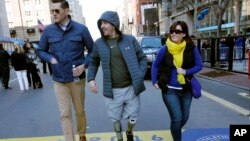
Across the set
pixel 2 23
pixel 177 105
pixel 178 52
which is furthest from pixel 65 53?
pixel 2 23

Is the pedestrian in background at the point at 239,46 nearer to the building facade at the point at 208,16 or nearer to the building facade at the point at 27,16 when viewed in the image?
the building facade at the point at 208,16

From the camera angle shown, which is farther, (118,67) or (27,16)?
(27,16)

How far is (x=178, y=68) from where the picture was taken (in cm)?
404

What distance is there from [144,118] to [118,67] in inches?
101

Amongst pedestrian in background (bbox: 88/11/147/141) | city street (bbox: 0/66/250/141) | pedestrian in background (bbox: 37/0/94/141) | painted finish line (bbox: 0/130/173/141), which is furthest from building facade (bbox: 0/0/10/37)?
pedestrian in background (bbox: 88/11/147/141)

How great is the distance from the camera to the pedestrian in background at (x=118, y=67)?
13.1 ft

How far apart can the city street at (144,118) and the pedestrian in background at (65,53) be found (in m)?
1.01

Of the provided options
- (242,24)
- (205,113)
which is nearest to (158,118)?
(205,113)

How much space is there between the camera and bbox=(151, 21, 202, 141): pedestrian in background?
13.2ft

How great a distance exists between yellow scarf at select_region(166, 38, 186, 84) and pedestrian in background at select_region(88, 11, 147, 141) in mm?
387

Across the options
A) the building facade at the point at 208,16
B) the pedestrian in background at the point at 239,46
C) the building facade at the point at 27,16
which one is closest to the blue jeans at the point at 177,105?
the pedestrian in background at the point at 239,46

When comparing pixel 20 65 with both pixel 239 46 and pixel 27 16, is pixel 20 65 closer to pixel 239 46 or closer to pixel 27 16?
pixel 239 46

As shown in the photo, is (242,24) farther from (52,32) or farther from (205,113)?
(52,32)

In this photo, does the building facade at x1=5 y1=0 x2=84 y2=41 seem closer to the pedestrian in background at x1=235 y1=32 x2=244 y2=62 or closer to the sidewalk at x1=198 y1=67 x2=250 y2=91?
the pedestrian in background at x1=235 y1=32 x2=244 y2=62
